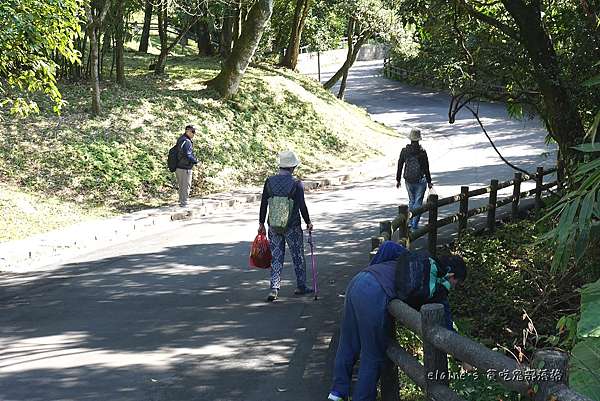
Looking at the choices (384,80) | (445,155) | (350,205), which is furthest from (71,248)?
(384,80)

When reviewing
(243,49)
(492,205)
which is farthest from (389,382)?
(243,49)

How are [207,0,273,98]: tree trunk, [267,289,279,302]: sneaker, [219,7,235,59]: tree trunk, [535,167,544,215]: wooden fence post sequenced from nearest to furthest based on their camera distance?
1. [267,289,279,302]: sneaker
2. [535,167,544,215]: wooden fence post
3. [207,0,273,98]: tree trunk
4. [219,7,235,59]: tree trunk

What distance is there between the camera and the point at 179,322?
906cm

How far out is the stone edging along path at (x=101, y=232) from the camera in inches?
496

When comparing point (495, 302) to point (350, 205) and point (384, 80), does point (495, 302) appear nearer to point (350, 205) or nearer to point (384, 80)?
point (350, 205)

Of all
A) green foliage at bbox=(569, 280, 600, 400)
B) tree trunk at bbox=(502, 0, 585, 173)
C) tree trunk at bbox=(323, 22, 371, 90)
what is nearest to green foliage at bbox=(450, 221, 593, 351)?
tree trunk at bbox=(502, 0, 585, 173)

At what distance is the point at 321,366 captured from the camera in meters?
7.46

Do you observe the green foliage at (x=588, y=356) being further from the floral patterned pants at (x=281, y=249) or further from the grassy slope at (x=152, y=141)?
the grassy slope at (x=152, y=141)

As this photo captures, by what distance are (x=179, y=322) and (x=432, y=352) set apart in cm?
479

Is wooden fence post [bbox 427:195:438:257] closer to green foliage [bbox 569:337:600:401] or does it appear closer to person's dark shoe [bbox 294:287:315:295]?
person's dark shoe [bbox 294:287:315:295]

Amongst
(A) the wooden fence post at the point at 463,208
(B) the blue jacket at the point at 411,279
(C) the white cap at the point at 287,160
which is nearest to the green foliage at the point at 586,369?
(B) the blue jacket at the point at 411,279

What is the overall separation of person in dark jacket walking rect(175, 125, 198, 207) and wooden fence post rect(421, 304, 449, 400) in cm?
1249

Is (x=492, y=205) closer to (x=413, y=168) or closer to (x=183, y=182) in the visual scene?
(x=413, y=168)

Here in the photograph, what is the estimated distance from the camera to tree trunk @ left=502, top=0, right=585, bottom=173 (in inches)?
395
